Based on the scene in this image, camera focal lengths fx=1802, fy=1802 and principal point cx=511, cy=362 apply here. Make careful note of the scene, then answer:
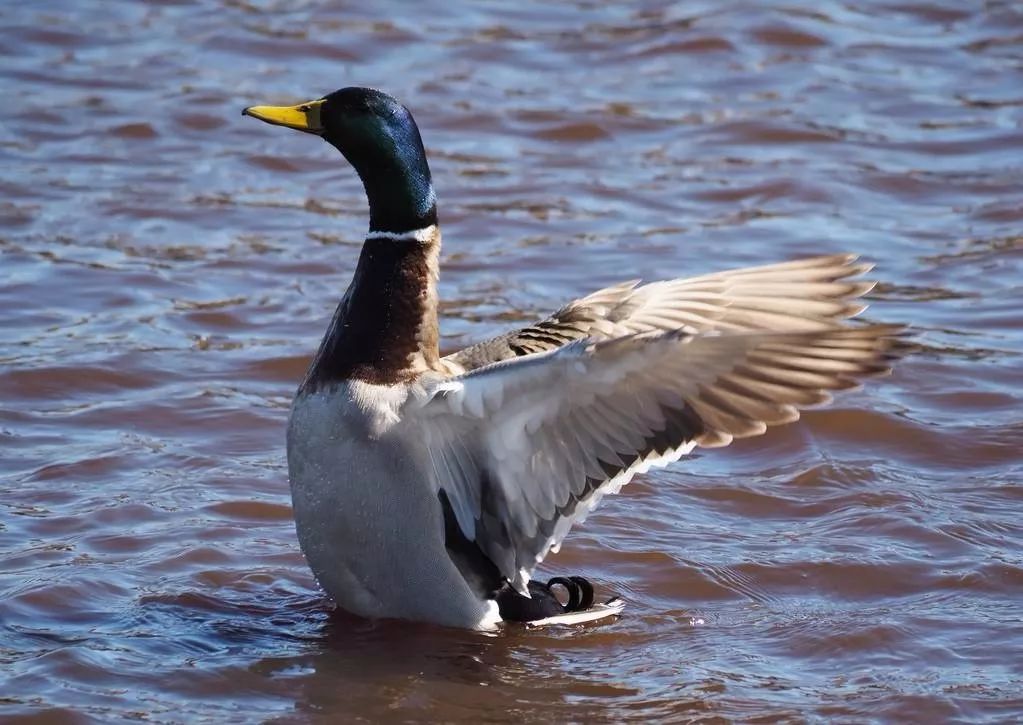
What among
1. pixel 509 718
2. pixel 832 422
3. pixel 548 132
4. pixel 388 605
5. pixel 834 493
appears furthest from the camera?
pixel 548 132

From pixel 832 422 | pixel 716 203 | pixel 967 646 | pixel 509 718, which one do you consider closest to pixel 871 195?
pixel 716 203

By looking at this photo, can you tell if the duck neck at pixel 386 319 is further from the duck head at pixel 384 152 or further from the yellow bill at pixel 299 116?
the yellow bill at pixel 299 116

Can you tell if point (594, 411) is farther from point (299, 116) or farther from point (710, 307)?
point (299, 116)

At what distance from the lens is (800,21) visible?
1356 centimetres

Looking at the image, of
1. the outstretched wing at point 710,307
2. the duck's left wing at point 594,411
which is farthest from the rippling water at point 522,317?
the outstretched wing at point 710,307

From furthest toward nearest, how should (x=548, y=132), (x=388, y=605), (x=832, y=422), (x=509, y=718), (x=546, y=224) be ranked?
(x=548, y=132)
(x=546, y=224)
(x=832, y=422)
(x=388, y=605)
(x=509, y=718)

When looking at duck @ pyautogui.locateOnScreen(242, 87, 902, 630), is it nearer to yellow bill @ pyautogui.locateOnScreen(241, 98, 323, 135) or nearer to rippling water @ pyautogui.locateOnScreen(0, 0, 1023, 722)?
yellow bill @ pyautogui.locateOnScreen(241, 98, 323, 135)

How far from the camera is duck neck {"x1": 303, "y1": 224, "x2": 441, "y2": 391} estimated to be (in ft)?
18.7

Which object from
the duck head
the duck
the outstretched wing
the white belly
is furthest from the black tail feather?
the duck head

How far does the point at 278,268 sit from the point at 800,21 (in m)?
5.69

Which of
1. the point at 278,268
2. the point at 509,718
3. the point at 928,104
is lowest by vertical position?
the point at 509,718

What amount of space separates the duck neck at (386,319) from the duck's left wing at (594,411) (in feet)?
0.58

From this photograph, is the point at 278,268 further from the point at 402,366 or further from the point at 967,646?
the point at 967,646

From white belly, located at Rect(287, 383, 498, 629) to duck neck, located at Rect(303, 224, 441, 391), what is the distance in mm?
94
